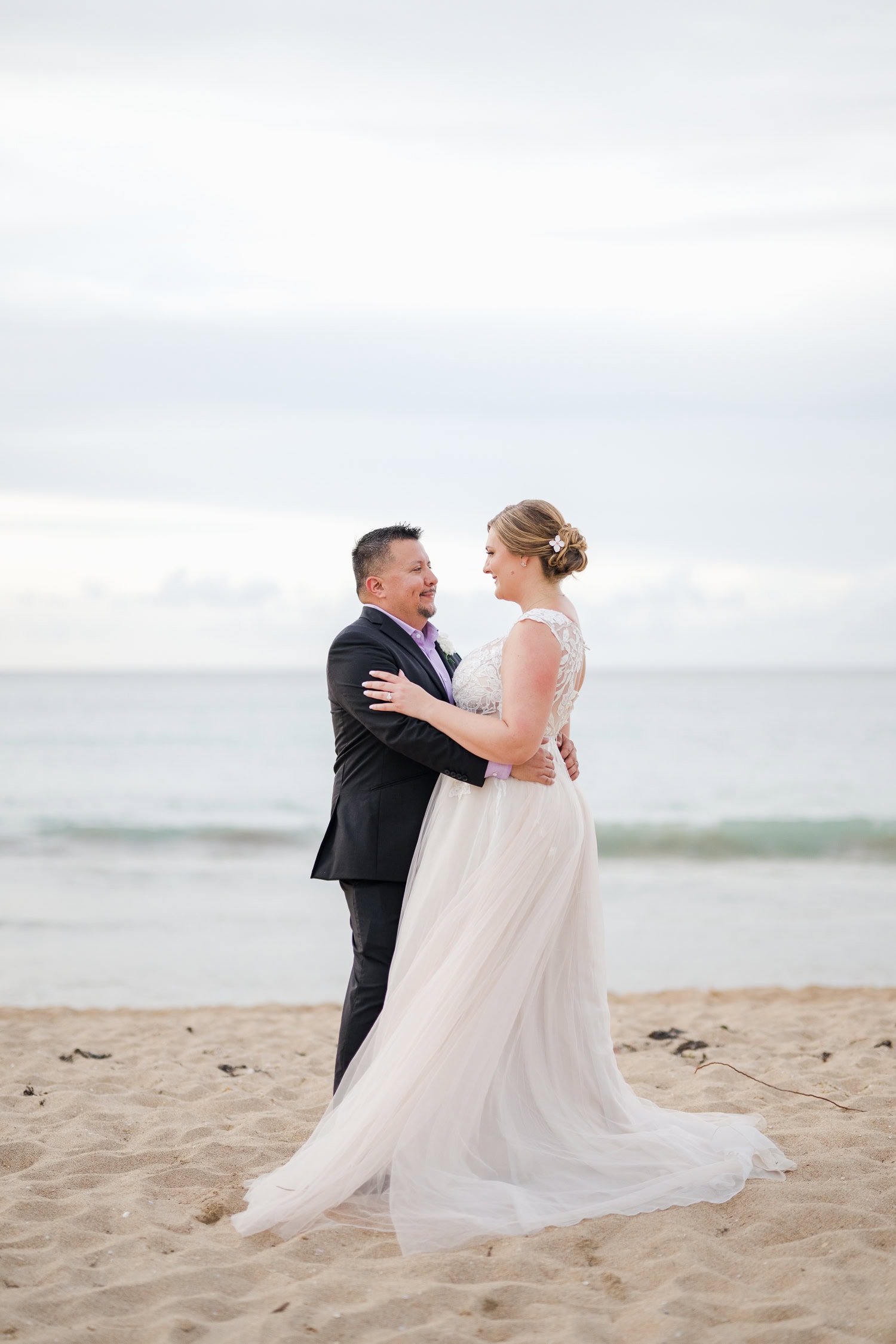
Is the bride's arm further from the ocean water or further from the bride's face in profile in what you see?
the ocean water

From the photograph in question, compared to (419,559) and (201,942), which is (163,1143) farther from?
(201,942)

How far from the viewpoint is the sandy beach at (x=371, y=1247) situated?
280 centimetres

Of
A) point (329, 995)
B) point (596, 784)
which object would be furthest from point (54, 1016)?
point (596, 784)

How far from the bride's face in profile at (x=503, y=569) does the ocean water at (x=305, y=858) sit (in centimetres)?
540

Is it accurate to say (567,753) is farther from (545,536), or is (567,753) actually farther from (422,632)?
(545,536)

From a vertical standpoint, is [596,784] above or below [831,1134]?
above

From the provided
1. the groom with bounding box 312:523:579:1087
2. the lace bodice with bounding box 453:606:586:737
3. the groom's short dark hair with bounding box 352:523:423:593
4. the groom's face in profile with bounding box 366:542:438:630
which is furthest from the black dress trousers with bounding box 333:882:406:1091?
the groom's short dark hair with bounding box 352:523:423:593

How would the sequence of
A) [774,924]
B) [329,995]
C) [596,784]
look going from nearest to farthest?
[329,995] < [774,924] < [596,784]

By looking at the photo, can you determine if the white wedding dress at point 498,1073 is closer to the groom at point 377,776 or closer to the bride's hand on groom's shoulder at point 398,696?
the groom at point 377,776

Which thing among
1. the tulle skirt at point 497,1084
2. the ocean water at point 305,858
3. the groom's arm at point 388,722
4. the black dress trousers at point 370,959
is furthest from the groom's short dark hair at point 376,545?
the ocean water at point 305,858

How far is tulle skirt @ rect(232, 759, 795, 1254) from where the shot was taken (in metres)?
3.47

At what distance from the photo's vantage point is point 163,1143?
4.39m

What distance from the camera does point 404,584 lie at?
4023mm

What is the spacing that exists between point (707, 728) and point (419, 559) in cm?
3636
